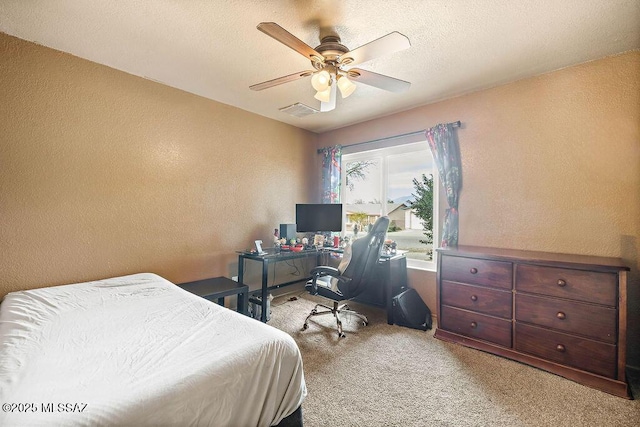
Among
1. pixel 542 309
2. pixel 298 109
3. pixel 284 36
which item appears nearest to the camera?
pixel 284 36

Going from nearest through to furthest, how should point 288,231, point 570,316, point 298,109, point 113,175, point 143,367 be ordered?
point 143,367
point 570,316
point 113,175
point 298,109
point 288,231

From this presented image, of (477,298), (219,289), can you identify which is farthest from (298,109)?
(477,298)

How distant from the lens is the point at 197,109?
3.10 metres

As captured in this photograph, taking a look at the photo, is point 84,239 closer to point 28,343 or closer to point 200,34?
point 28,343

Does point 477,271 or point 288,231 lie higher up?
point 288,231

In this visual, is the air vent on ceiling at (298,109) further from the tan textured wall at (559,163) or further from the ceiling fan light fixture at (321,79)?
the tan textured wall at (559,163)

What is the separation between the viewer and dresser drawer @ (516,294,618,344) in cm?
188

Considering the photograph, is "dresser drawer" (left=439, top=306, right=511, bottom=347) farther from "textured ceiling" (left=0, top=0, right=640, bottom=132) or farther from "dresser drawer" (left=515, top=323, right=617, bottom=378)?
"textured ceiling" (left=0, top=0, right=640, bottom=132)

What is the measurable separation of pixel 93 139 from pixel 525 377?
403 centimetres

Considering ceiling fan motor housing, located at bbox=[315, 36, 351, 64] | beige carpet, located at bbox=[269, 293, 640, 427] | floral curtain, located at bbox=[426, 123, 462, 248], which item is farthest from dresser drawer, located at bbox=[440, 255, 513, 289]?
ceiling fan motor housing, located at bbox=[315, 36, 351, 64]

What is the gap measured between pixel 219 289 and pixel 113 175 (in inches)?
57.6

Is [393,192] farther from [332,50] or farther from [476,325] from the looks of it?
[332,50]

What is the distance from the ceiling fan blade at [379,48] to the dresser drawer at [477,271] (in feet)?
6.07

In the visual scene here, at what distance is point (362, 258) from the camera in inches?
107
